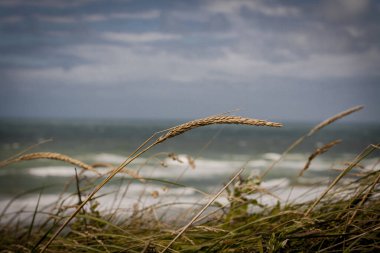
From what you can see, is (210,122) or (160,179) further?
(160,179)

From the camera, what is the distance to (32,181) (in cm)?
1725

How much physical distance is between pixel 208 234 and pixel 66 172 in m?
19.8

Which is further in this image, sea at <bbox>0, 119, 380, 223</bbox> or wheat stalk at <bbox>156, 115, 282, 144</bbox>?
sea at <bbox>0, 119, 380, 223</bbox>

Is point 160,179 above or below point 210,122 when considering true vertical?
below

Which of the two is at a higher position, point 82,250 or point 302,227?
point 302,227

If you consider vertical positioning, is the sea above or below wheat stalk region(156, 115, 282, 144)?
below

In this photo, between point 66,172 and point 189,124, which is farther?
point 66,172

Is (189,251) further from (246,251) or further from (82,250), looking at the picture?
(82,250)

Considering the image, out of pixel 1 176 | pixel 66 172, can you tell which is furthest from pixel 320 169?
pixel 1 176

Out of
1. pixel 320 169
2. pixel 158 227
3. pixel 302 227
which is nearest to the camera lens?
pixel 302 227

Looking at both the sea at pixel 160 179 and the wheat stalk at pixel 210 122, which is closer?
the wheat stalk at pixel 210 122

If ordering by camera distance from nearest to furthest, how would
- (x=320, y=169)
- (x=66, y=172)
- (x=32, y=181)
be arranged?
1. (x=32, y=181)
2. (x=66, y=172)
3. (x=320, y=169)

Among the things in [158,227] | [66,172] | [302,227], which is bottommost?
[66,172]

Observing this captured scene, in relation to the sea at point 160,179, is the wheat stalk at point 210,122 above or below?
above
